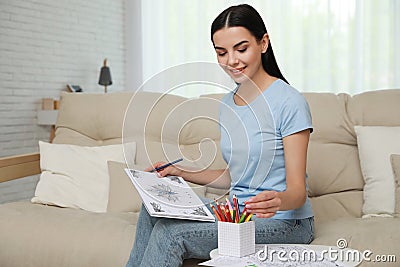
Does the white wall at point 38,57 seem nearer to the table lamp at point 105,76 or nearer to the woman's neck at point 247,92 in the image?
the table lamp at point 105,76

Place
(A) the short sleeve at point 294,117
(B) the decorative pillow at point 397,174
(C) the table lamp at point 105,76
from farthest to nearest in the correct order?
1. (C) the table lamp at point 105,76
2. (B) the decorative pillow at point 397,174
3. (A) the short sleeve at point 294,117

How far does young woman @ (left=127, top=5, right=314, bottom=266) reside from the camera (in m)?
1.64

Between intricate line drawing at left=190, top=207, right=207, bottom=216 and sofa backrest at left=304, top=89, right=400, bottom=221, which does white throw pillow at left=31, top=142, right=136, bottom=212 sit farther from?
intricate line drawing at left=190, top=207, right=207, bottom=216

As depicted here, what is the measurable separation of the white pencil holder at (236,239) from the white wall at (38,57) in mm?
2704

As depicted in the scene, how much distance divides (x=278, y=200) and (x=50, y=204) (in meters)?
1.46

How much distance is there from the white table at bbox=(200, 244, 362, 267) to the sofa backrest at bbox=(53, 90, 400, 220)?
35cm

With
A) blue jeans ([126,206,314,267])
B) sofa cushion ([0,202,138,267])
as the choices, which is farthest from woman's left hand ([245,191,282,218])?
sofa cushion ([0,202,138,267])

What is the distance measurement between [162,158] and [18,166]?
125cm

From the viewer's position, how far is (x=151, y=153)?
1750mm

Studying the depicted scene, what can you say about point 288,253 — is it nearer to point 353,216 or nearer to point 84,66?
point 353,216

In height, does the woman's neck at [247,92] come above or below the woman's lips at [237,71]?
below

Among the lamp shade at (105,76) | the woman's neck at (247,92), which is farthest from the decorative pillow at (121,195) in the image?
the lamp shade at (105,76)

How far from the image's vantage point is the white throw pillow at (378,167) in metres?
2.38

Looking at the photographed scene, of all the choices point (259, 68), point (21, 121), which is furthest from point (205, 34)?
point (259, 68)
